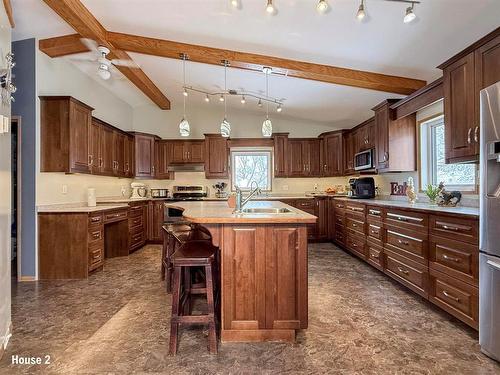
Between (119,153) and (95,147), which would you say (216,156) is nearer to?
(119,153)

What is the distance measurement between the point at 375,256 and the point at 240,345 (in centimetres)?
231

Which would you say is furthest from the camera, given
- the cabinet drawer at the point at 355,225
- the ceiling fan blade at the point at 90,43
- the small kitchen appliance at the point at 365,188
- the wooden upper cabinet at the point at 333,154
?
the wooden upper cabinet at the point at 333,154

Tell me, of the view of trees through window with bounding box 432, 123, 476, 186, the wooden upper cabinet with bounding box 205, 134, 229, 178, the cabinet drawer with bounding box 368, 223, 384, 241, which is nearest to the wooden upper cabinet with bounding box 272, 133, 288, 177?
the wooden upper cabinet with bounding box 205, 134, 229, 178

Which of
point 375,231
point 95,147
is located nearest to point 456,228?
point 375,231

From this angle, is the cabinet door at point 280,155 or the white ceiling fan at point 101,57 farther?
the cabinet door at point 280,155

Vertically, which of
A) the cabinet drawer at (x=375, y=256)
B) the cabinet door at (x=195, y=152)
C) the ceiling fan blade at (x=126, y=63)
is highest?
the ceiling fan blade at (x=126, y=63)

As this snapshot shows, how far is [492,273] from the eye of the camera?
1719mm

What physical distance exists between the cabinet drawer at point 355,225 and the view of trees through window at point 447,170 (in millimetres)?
1087

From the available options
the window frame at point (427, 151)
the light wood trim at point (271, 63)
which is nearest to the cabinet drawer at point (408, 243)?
the window frame at point (427, 151)

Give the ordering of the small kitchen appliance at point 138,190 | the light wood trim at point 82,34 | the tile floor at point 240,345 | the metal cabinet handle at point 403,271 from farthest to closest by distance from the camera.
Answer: the small kitchen appliance at point 138,190
the metal cabinet handle at point 403,271
the light wood trim at point 82,34
the tile floor at point 240,345

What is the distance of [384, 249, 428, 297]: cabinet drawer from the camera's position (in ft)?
8.26

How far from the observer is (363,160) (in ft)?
14.8

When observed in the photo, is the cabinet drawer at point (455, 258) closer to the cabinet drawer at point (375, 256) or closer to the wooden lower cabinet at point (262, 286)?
the cabinet drawer at point (375, 256)

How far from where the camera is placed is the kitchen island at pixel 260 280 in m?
1.94
